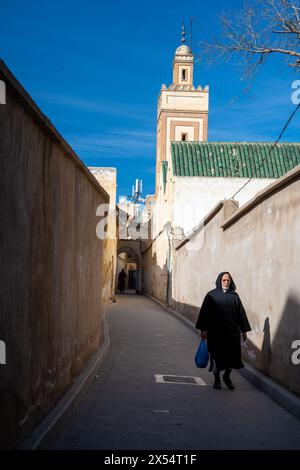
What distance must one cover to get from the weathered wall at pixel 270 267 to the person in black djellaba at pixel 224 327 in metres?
0.49

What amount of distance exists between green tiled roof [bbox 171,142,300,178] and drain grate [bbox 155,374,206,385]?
23.0 metres

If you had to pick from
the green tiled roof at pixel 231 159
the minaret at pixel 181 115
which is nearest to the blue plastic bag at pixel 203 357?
the green tiled roof at pixel 231 159

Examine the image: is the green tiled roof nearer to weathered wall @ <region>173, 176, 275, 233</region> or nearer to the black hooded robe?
weathered wall @ <region>173, 176, 275, 233</region>

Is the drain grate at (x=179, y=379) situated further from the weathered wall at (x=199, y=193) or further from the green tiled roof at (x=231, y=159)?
the green tiled roof at (x=231, y=159)

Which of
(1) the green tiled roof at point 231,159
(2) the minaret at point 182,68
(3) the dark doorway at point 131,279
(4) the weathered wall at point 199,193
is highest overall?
(2) the minaret at point 182,68

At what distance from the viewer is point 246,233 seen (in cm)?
1118

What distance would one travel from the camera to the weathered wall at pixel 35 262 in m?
4.51

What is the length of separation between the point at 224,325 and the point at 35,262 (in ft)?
13.6

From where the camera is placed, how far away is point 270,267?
30.2 ft

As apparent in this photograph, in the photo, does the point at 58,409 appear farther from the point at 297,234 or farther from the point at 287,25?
the point at 287,25

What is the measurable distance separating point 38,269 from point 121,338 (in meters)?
9.94

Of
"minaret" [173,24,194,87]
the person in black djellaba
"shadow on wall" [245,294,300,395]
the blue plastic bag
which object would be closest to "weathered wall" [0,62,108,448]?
the blue plastic bag

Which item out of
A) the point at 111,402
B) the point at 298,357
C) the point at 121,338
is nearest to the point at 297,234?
the point at 298,357
